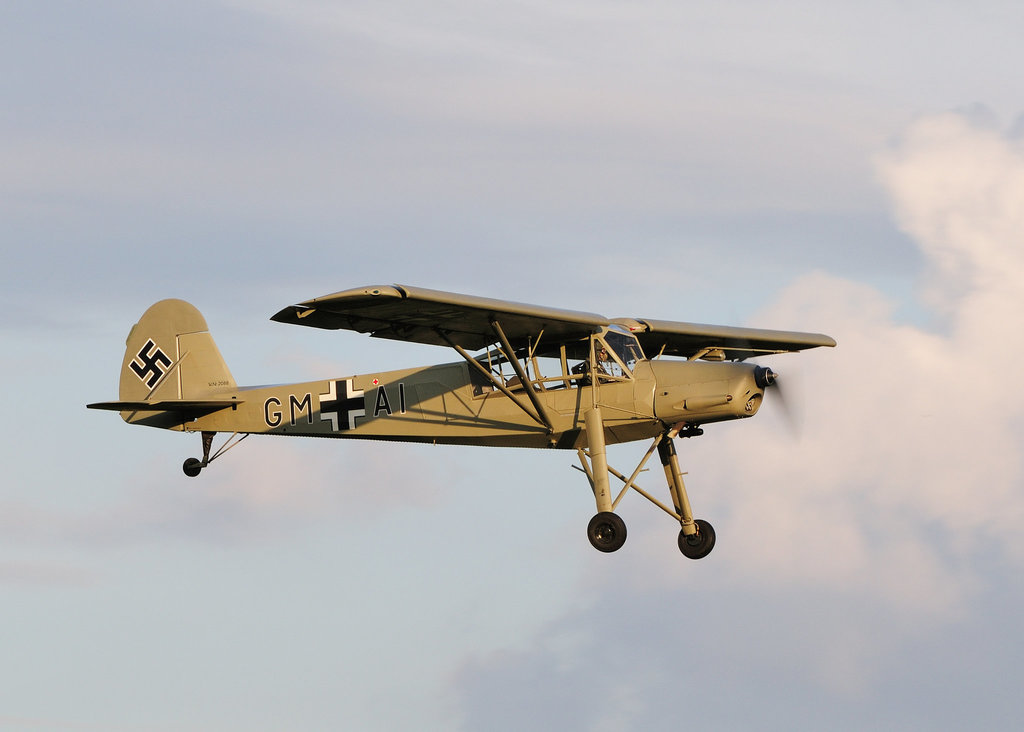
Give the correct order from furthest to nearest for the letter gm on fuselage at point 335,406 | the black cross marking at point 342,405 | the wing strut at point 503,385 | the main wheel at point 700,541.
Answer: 1. the black cross marking at point 342,405
2. the letter gm on fuselage at point 335,406
3. the main wheel at point 700,541
4. the wing strut at point 503,385

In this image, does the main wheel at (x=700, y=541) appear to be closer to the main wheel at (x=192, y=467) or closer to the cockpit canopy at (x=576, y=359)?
the cockpit canopy at (x=576, y=359)

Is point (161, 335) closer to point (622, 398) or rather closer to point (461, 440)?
point (461, 440)

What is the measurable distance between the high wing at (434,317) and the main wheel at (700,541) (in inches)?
124

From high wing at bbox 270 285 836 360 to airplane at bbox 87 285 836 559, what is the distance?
0.9 inches

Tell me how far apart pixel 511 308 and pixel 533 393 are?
143 centimetres

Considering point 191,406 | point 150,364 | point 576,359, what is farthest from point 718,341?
point 150,364

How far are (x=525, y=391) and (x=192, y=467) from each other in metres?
6.07

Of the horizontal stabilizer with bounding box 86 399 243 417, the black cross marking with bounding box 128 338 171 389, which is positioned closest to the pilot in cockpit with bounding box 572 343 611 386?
the horizontal stabilizer with bounding box 86 399 243 417

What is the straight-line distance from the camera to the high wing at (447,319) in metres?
17.3

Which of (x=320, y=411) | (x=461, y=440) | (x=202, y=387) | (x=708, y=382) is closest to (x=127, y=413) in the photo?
(x=202, y=387)

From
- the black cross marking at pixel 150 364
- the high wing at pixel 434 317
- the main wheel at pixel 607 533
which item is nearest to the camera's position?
the high wing at pixel 434 317

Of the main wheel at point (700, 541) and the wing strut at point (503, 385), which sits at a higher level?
the wing strut at point (503, 385)

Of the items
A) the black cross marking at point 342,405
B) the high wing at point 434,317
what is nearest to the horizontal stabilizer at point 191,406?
the black cross marking at point 342,405

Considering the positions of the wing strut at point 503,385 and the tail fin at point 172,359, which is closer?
the wing strut at point 503,385
